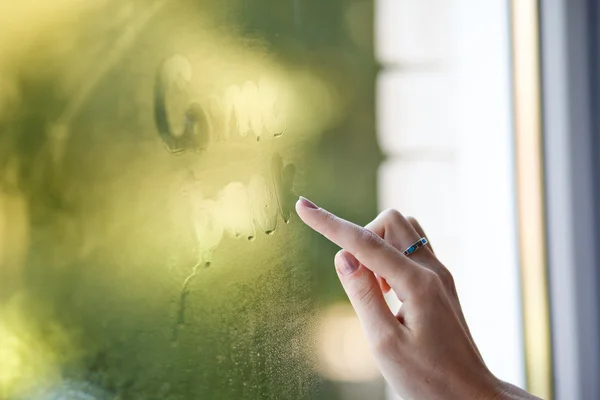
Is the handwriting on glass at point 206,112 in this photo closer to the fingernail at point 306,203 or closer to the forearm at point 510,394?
the fingernail at point 306,203

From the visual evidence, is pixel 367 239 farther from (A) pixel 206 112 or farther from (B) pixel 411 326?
(A) pixel 206 112

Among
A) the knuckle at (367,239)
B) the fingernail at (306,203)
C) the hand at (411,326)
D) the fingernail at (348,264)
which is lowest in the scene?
the hand at (411,326)

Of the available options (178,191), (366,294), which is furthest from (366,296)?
(178,191)

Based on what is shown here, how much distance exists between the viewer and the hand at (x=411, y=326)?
61cm

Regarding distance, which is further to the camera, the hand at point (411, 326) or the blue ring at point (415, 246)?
the blue ring at point (415, 246)

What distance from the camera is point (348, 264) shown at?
661 mm

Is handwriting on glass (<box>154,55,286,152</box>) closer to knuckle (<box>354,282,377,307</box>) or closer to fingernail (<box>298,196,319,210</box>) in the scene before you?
fingernail (<box>298,196,319,210</box>)

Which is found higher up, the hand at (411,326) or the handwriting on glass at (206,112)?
the handwriting on glass at (206,112)

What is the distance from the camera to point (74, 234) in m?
0.60

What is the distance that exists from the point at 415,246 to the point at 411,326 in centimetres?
13

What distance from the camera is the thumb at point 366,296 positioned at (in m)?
0.62

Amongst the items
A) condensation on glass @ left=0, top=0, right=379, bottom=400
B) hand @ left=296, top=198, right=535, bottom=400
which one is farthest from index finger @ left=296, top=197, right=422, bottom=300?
condensation on glass @ left=0, top=0, right=379, bottom=400

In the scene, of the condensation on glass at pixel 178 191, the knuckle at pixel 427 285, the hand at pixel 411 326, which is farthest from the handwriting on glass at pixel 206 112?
the knuckle at pixel 427 285

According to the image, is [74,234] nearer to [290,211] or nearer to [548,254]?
[290,211]
